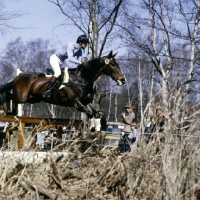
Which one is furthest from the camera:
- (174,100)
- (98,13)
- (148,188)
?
(98,13)

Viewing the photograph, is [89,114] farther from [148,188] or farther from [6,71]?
[6,71]

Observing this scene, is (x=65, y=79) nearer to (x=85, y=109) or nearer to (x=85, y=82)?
(x=85, y=82)

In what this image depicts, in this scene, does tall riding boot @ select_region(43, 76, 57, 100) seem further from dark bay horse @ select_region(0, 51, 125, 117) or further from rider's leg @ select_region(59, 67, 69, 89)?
rider's leg @ select_region(59, 67, 69, 89)

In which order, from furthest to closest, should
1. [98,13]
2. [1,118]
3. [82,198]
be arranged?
[98,13], [1,118], [82,198]

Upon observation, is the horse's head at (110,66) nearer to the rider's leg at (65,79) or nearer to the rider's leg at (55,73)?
the rider's leg at (65,79)

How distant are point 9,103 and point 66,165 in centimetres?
871

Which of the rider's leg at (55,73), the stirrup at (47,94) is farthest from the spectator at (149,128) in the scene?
the stirrup at (47,94)

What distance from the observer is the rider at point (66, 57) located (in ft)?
43.0

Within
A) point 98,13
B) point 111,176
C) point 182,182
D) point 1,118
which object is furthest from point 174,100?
point 98,13

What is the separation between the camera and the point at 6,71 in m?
64.7

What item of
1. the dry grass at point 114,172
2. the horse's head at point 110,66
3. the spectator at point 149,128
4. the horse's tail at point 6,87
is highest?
the horse's head at point 110,66

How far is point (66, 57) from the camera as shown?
14133 mm

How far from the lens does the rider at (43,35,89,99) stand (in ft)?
43.0

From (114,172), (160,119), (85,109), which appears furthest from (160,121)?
(85,109)
